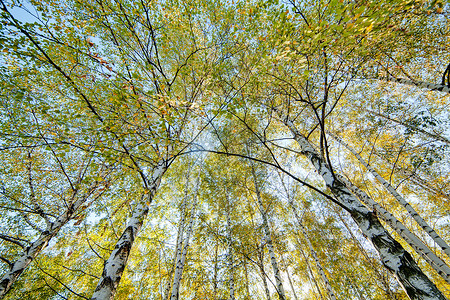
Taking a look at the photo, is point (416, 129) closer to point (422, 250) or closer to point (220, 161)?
point (422, 250)

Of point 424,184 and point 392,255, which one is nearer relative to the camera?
point 392,255

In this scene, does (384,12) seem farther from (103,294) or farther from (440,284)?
(440,284)

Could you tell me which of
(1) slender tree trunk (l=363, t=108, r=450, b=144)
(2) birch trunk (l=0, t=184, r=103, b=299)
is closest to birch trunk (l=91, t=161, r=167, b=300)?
(2) birch trunk (l=0, t=184, r=103, b=299)

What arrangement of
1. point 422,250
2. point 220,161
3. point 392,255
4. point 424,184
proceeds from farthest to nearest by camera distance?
point 220,161
point 424,184
point 422,250
point 392,255

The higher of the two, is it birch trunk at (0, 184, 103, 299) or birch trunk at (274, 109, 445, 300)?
birch trunk at (0, 184, 103, 299)

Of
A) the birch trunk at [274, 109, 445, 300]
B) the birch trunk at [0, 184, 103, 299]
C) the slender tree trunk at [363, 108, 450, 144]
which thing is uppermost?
the slender tree trunk at [363, 108, 450, 144]

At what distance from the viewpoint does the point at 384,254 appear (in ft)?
6.70

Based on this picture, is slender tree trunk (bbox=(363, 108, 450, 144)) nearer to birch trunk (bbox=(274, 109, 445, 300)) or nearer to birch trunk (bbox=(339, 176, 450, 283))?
birch trunk (bbox=(339, 176, 450, 283))

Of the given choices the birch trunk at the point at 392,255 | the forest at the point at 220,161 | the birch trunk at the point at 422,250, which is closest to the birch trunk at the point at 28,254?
the forest at the point at 220,161

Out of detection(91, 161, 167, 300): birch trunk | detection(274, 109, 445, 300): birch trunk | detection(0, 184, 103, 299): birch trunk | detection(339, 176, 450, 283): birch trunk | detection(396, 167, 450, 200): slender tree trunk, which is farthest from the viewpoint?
detection(396, 167, 450, 200): slender tree trunk

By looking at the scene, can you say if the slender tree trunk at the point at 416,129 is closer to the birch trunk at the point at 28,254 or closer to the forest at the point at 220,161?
the forest at the point at 220,161

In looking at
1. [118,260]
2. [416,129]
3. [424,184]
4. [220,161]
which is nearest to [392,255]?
[118,260]

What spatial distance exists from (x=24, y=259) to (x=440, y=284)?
20317 millimetres

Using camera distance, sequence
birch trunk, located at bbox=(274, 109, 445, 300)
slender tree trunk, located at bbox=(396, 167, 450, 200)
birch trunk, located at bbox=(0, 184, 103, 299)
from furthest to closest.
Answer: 1. slender tree trunk, located at bbox=(396, 167, 450, 200)
2. birch trunk, located at bbox=(0, 184, 103, 299)
3. birch trunk, located at bbox=(274, 109, 445, 300)
